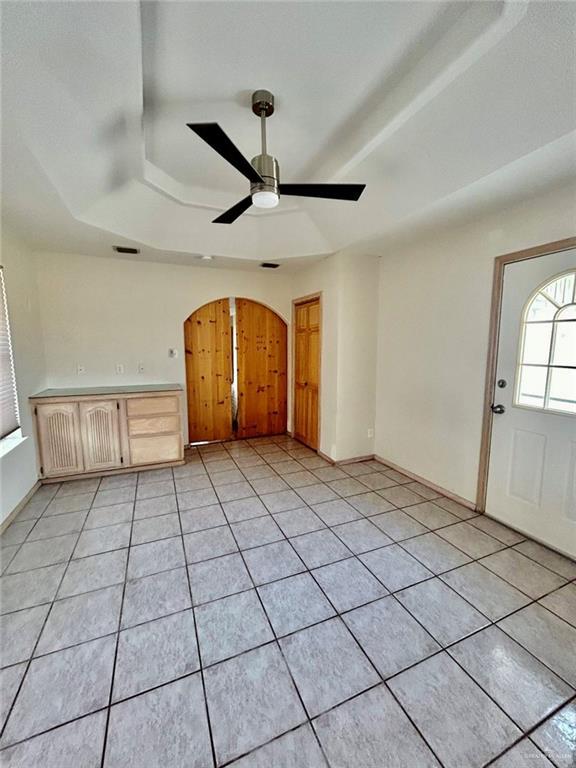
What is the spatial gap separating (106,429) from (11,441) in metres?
0.81

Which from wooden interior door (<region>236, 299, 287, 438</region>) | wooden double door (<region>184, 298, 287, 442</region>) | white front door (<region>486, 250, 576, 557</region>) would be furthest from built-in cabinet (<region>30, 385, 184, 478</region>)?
white front door (<region>486, 250, 576, 557</region>)

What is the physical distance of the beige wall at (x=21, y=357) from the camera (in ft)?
8.59

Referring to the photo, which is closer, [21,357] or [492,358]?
[492,358]

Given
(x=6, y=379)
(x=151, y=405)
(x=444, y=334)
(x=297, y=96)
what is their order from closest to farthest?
(x=297, y=96), (x=6, y=379), (x=444, y=334), (x=151, y=405)

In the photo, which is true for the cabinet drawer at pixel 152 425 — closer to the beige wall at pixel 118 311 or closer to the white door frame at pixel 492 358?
the beige wall at pixel 118 311

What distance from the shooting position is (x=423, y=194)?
2271mm

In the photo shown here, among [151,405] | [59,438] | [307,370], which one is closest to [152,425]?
[151,405]

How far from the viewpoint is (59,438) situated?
3258mm

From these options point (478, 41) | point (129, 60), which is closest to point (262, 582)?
point (129, 60)

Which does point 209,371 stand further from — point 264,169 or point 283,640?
point 283,640

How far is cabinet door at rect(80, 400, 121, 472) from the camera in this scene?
336 cm

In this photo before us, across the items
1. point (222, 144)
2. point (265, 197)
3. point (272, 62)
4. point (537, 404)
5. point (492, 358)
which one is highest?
point (272, 62)

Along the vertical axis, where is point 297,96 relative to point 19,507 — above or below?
above

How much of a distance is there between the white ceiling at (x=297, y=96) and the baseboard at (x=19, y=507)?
93.4 inches
